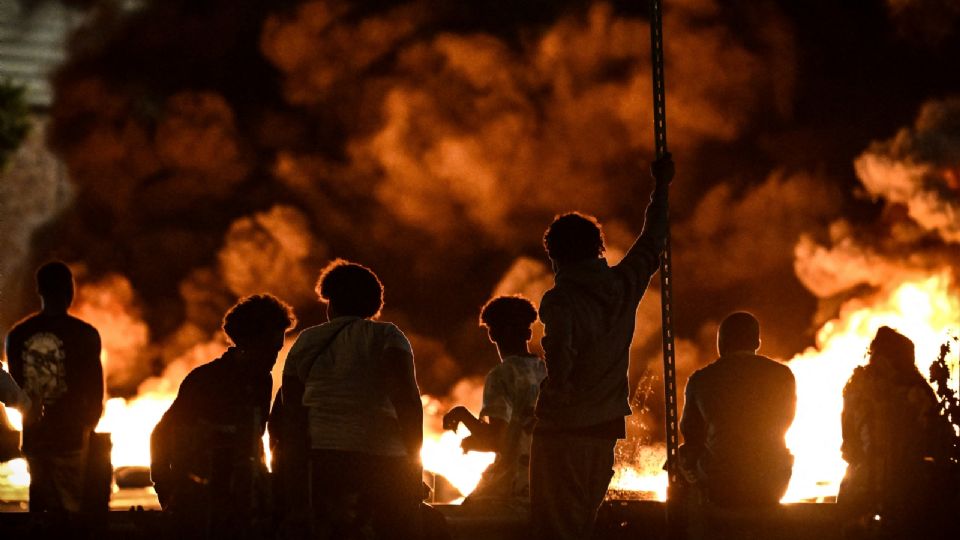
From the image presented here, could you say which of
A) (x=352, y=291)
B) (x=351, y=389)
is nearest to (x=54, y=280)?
(x=352, y=291)

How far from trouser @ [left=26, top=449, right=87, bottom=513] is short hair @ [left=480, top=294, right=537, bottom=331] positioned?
2108 millimetres

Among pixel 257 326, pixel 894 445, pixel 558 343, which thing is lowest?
pixel 894 445

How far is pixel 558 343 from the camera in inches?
176

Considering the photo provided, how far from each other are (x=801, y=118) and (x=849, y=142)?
586 mm

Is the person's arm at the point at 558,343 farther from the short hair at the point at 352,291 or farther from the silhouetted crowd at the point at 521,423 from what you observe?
the short hair at the point at 352,291

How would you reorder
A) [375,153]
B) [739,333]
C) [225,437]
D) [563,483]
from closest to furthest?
1. [225,437]
2. [563,483]
3. [739,333]
4. [375,153]

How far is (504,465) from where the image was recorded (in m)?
5.82

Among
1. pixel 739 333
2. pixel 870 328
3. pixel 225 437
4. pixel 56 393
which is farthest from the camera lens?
pixel 870 328

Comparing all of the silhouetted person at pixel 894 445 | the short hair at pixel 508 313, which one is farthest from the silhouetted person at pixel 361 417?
the silhouetted person at pixel 894 445

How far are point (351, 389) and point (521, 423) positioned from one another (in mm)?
1238

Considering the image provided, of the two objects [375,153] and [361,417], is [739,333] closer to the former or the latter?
[361,417]

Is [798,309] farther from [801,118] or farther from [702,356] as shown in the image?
[801,118]

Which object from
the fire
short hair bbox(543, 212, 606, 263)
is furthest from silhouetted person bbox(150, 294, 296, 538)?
the fire

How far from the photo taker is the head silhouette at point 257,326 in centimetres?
497
